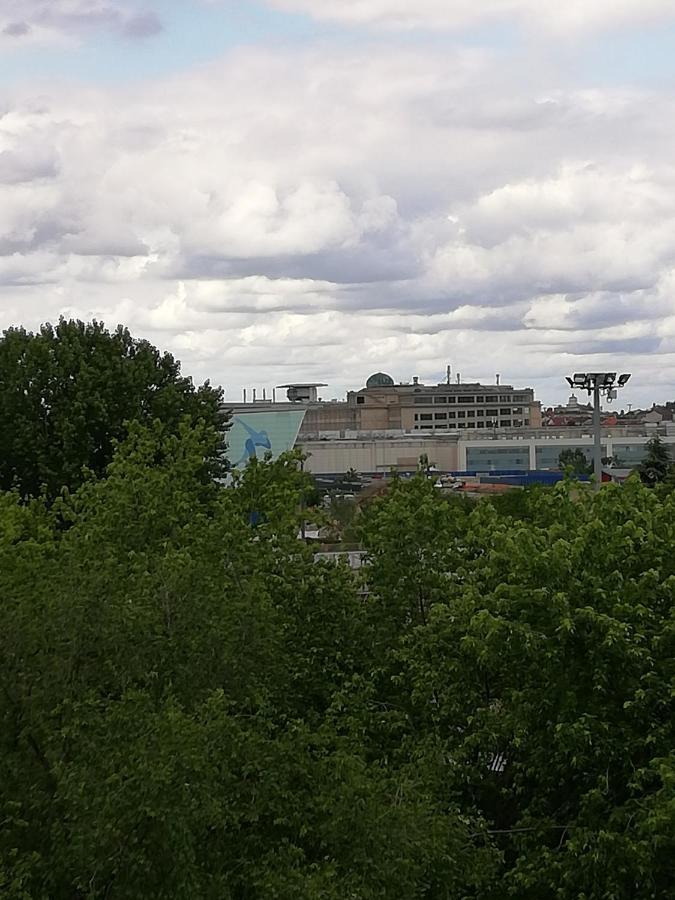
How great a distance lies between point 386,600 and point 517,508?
1796 cm

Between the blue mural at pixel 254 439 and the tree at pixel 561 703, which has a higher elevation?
the blue mural at pixel 254 439

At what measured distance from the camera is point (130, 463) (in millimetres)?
26594

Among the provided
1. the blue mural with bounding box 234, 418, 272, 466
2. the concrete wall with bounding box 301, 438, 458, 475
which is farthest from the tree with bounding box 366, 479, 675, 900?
the concrete wall with bounding box 301, 438, 458, 475

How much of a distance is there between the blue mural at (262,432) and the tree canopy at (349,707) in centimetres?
6082

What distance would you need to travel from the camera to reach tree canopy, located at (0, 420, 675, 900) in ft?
45.5

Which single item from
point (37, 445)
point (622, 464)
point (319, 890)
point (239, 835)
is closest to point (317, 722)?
point (239, 835)

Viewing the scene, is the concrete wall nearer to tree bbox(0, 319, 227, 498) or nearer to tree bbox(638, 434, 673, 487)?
tree bbox(638, 434, 673, 487)

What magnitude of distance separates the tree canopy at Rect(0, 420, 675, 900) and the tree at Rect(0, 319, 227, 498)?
2255 centimetres

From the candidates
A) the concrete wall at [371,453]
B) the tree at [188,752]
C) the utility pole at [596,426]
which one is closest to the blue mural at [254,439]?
the utility pole at [596,426]

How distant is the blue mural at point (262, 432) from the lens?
3369 inches

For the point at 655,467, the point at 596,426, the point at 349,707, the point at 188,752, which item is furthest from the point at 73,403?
the point at 655,467

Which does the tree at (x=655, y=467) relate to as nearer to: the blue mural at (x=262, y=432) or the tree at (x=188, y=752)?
the blue mural at (x=262, y=432)

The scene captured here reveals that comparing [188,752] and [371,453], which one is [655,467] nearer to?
[371,453]

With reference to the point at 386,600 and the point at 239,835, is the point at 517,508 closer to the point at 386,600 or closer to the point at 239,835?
the point at 386,600
